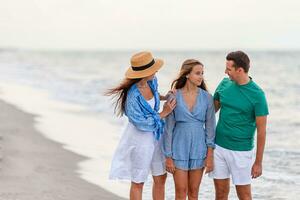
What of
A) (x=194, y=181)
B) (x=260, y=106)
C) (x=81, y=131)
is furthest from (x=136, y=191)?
(x=81, y=131)

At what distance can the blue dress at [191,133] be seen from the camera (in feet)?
18.6

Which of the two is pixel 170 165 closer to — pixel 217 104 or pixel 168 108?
pixel 168 108

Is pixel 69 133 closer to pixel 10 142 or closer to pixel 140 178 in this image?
pixel 10 142

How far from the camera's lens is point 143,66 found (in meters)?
5.68

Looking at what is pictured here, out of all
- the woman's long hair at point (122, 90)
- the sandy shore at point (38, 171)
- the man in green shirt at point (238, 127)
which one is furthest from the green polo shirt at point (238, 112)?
the sandy shore at point (38, 171)

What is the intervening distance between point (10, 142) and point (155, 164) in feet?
15.0

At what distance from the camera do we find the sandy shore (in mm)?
6922

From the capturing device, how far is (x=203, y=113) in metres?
5.66

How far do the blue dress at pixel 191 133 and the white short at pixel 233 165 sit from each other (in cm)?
12

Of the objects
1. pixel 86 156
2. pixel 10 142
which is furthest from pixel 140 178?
pixel 10 142

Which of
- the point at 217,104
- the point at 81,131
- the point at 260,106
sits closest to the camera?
the point at 260,106

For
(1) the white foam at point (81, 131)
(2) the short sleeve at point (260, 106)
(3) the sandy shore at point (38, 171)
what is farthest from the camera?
(1) the white foam at point (81, 131)

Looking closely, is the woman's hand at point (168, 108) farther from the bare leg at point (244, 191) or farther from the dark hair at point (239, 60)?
the bare leg at point (244, 191)

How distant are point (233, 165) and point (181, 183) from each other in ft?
1.64
